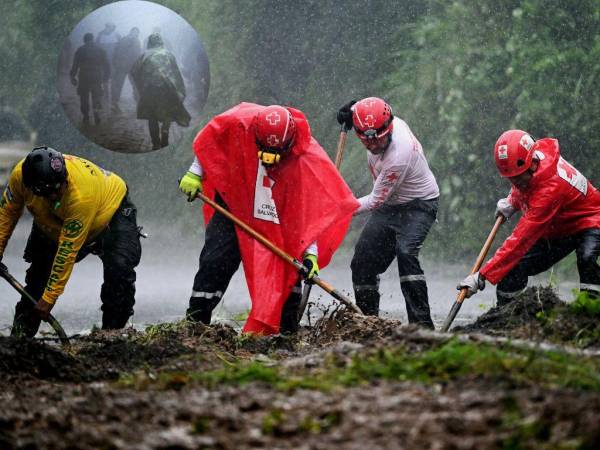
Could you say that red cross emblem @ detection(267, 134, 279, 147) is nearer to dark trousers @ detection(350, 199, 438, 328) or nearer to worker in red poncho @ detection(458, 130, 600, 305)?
dark trousers @ detection(350, 199, 438, 328)

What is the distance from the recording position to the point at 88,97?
1201cm

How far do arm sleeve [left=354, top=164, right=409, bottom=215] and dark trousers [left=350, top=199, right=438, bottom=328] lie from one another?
9.3 inches

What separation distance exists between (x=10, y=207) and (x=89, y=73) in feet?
14.7

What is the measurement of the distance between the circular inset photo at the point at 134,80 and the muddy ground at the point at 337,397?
5.88 m

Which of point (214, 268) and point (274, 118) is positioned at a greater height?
point (274, 118)

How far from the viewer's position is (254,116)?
8.09 meters

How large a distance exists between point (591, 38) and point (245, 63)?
7.01m

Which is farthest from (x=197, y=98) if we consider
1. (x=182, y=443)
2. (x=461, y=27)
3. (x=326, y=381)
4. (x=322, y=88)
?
(x=182, y=443)

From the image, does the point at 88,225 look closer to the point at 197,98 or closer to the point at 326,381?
the point at 326,381

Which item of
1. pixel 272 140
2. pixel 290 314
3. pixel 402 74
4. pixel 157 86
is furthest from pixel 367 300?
pixel 402 74

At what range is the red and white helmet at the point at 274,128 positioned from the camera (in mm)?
7859

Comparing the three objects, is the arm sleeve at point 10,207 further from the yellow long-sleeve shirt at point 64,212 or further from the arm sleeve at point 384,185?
the arm sleeve at point 384,185

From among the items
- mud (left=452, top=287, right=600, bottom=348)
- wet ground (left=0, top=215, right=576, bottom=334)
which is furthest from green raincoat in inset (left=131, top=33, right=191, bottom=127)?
mud (left=452, top=287, right=600, bottom=348)

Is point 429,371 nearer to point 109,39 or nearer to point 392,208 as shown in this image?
point 392,208
